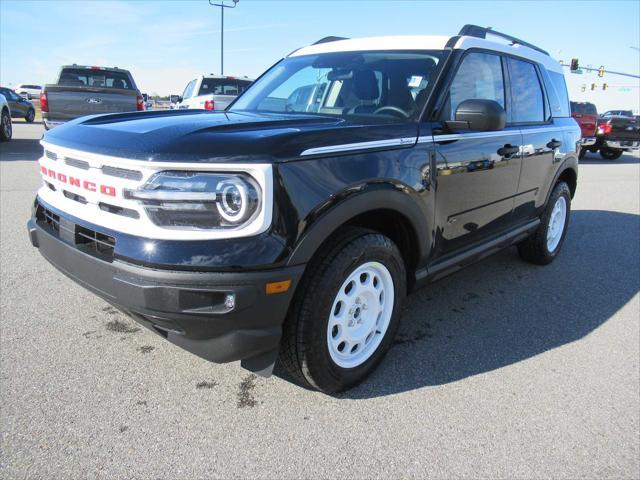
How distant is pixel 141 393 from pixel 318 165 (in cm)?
145

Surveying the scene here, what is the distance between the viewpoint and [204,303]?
195 centimetres

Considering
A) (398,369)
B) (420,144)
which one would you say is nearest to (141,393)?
(398,369)

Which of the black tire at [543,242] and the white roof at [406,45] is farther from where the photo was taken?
the black tire at [543,242]

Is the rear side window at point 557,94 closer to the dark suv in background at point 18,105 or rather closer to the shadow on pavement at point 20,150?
the shadow on pavement at point 20,150

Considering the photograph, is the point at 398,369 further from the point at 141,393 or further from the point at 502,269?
the point at 502,269

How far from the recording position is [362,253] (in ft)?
7.75

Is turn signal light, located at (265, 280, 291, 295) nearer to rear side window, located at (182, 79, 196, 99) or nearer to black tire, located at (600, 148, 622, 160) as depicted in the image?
rear side window, located at (182, 79, 196, 99)

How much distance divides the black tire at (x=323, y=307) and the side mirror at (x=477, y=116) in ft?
2.80

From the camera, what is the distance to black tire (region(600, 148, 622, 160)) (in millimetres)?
17625

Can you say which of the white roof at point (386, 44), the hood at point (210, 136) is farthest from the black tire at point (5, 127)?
the hood at point (210, 136)

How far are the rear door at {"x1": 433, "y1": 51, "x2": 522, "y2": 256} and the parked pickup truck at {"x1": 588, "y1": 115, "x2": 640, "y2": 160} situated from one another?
52.5ft

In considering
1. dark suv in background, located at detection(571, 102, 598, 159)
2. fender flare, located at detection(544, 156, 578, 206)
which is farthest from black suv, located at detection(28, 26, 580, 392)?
dark suv in background, located at detection(571, 102, 598, 159)

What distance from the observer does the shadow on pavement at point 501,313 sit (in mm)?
2846

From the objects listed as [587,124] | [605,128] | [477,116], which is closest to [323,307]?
[477,116]
